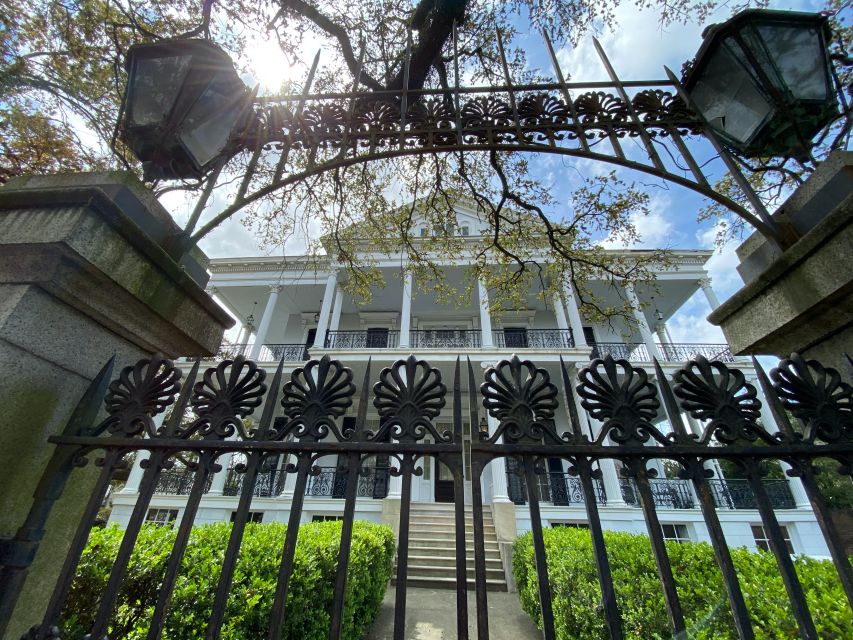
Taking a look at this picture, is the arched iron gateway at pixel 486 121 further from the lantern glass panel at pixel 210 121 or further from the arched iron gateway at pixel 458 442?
the arched iron gateway at pixel 458 442

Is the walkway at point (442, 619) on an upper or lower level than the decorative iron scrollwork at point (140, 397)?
lower

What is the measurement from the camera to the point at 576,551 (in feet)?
13.7

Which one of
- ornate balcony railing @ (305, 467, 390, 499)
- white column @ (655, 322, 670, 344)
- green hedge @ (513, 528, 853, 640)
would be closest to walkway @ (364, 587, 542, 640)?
green hedge @ (513, 528, 853, 640)

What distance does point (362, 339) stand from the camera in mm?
14062

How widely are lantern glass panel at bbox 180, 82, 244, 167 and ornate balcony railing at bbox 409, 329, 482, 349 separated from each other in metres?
11.1

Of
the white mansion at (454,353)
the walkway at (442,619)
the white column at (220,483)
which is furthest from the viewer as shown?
the white column at (220,483)

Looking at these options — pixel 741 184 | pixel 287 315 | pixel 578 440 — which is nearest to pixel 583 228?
pixel 741 184

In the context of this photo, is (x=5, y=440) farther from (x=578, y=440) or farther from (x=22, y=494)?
(x=578, y=440)

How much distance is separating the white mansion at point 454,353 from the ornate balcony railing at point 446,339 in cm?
5

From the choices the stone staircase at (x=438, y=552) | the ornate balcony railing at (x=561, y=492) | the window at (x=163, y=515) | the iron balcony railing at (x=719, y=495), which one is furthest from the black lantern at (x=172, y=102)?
the window at (x=163, y=515)

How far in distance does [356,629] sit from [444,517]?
5.82m

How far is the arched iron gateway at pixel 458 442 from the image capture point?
1.08m

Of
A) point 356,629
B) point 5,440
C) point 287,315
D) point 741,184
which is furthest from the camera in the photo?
point 287,315

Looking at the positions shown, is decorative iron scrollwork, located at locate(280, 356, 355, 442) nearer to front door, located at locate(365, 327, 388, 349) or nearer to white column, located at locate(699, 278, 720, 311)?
front door, located at locate(365, 327, 388, 349)
